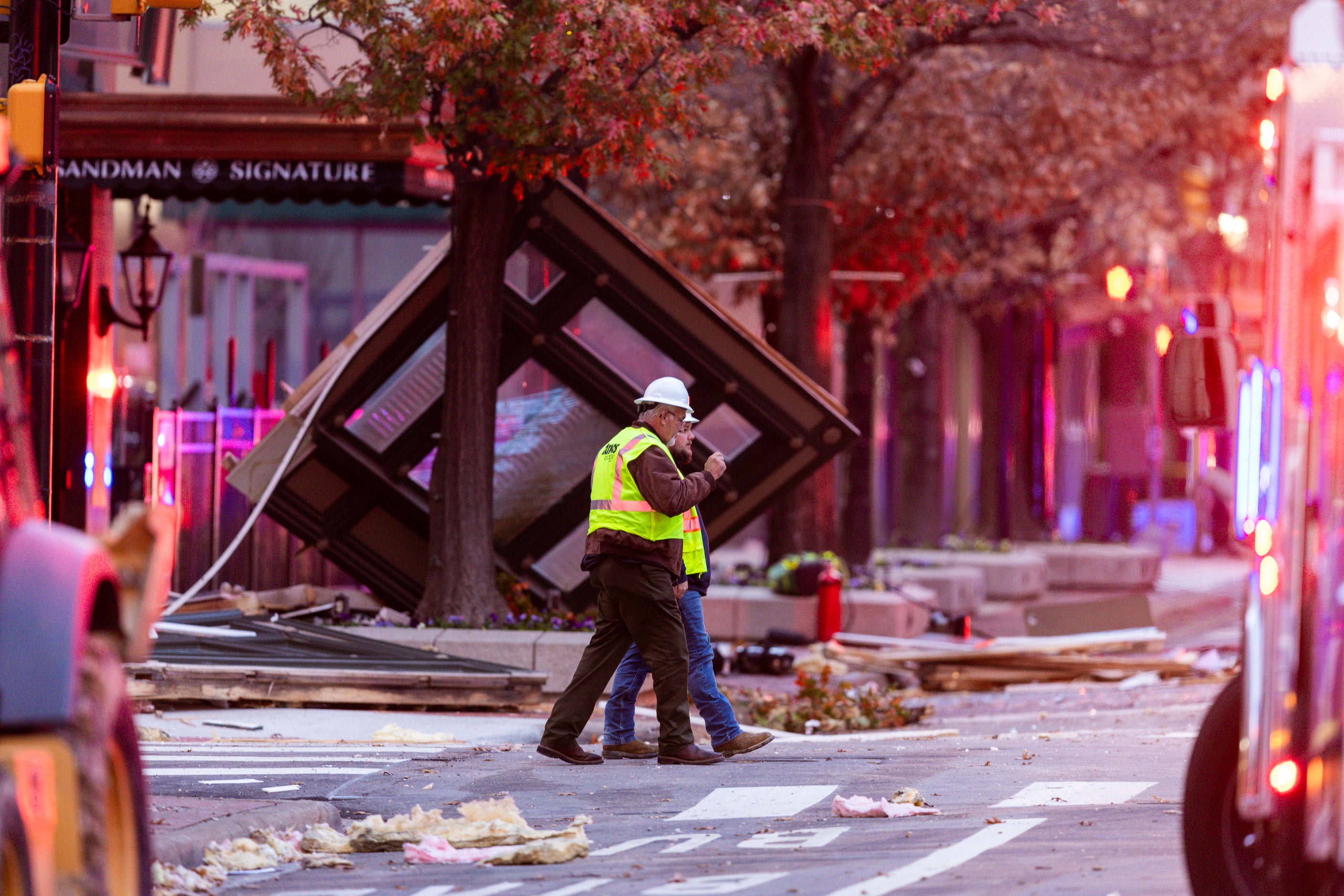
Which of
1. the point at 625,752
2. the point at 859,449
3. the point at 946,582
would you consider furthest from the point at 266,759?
the point at 859,449

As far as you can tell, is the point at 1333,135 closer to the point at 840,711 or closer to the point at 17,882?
the point at 17,882

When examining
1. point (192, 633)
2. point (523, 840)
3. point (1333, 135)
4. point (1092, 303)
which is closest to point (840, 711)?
point (192, 633)

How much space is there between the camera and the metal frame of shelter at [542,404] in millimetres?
14930

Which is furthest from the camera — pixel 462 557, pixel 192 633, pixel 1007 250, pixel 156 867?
pixel 1007 250

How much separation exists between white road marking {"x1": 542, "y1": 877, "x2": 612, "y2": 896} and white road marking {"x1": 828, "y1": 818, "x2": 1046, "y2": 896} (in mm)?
841

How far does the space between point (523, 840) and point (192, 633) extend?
18.3ft

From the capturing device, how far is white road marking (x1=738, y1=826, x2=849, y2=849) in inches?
308

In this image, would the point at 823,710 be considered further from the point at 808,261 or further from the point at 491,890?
the point at 808,261

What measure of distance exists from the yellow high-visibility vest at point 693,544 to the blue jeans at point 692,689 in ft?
0.50

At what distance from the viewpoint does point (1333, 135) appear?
5.47 metres

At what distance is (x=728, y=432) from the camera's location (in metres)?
15.3

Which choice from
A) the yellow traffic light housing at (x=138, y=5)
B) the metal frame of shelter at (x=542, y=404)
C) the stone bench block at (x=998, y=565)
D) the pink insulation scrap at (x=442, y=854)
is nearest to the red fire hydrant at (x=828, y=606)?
the metal frame of shelter at (x=542, y=404)

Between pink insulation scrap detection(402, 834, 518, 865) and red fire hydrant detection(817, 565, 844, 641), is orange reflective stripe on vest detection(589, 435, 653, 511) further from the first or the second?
red fire hydrant detection(817, 565, 844, 641)

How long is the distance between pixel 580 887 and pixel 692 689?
3751 millimetres
